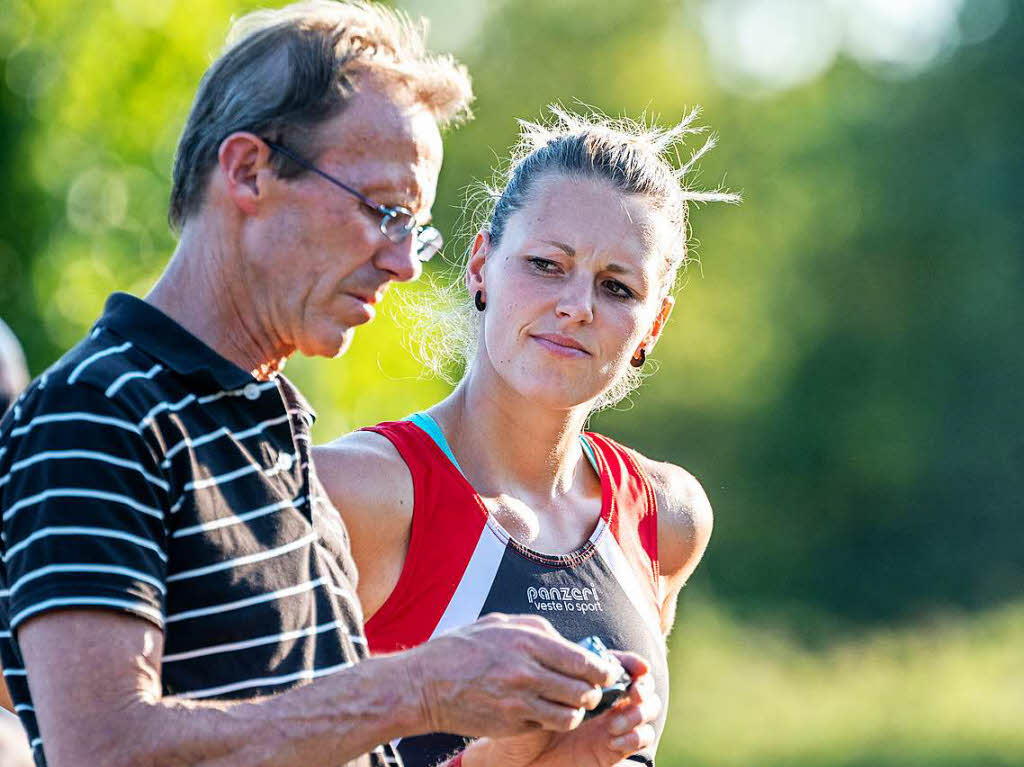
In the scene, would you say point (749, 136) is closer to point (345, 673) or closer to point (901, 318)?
point (901, 318)

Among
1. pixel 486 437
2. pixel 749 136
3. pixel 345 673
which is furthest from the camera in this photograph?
pixel 749 136

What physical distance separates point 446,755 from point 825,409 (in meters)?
21.5

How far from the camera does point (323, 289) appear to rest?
1971 millimetres

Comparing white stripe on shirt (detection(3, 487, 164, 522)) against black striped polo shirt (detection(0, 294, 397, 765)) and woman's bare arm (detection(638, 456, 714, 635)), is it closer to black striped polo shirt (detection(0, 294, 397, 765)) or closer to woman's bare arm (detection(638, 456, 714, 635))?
black striped polo shirt (detection(0, 294, 397, 765))

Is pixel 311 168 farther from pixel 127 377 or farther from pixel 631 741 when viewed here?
pixel 631 741

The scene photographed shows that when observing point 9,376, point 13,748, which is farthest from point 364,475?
point 9,376

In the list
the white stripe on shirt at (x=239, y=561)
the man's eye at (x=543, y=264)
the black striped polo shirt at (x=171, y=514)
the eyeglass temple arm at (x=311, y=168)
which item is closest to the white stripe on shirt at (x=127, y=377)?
the black striped polo shirt at (x=171, y=514)

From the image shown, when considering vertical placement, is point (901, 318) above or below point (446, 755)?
above

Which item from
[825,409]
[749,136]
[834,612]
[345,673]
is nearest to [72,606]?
[345,673]

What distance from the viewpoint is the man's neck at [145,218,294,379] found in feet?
6.32

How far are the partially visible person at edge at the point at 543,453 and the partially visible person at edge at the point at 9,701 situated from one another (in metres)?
0.64

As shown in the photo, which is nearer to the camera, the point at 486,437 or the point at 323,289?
the point at 323,289

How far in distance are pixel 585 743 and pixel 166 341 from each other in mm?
985

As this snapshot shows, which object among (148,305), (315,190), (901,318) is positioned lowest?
(148,305)
